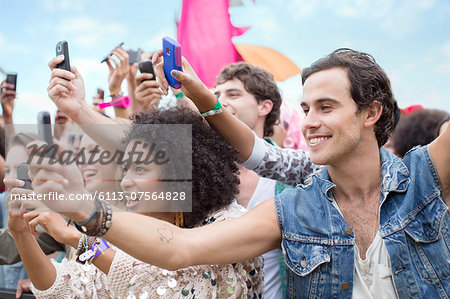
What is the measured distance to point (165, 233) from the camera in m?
1.57

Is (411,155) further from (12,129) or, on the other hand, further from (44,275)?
(12,129)

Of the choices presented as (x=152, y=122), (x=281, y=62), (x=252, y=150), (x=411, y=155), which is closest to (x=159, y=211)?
(x=152, y=122)

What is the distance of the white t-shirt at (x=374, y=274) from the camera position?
1.68 metres

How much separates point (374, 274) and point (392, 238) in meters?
0.16

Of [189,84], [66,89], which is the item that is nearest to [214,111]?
[189,84]

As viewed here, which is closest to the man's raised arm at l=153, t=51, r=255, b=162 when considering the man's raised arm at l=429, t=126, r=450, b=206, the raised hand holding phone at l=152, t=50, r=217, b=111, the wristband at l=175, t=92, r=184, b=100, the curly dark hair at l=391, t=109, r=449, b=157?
the raised hand holding phone at l=152, t=50, r=217, b=111

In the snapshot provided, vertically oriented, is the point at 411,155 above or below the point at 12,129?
below

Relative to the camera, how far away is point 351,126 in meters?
1.88

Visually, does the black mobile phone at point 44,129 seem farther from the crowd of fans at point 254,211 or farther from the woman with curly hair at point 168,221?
the woman with curly hair at point 168,221

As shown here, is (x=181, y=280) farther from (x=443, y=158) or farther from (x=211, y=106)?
(x=443, y=158)

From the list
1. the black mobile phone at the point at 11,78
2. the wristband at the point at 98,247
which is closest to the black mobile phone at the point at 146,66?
the black mobile phone at the point at 11,78

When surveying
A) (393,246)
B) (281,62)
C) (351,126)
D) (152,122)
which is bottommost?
(393,246)

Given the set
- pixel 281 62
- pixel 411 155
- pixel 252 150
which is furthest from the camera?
pixel 281 62

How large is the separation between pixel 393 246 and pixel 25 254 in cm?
155
